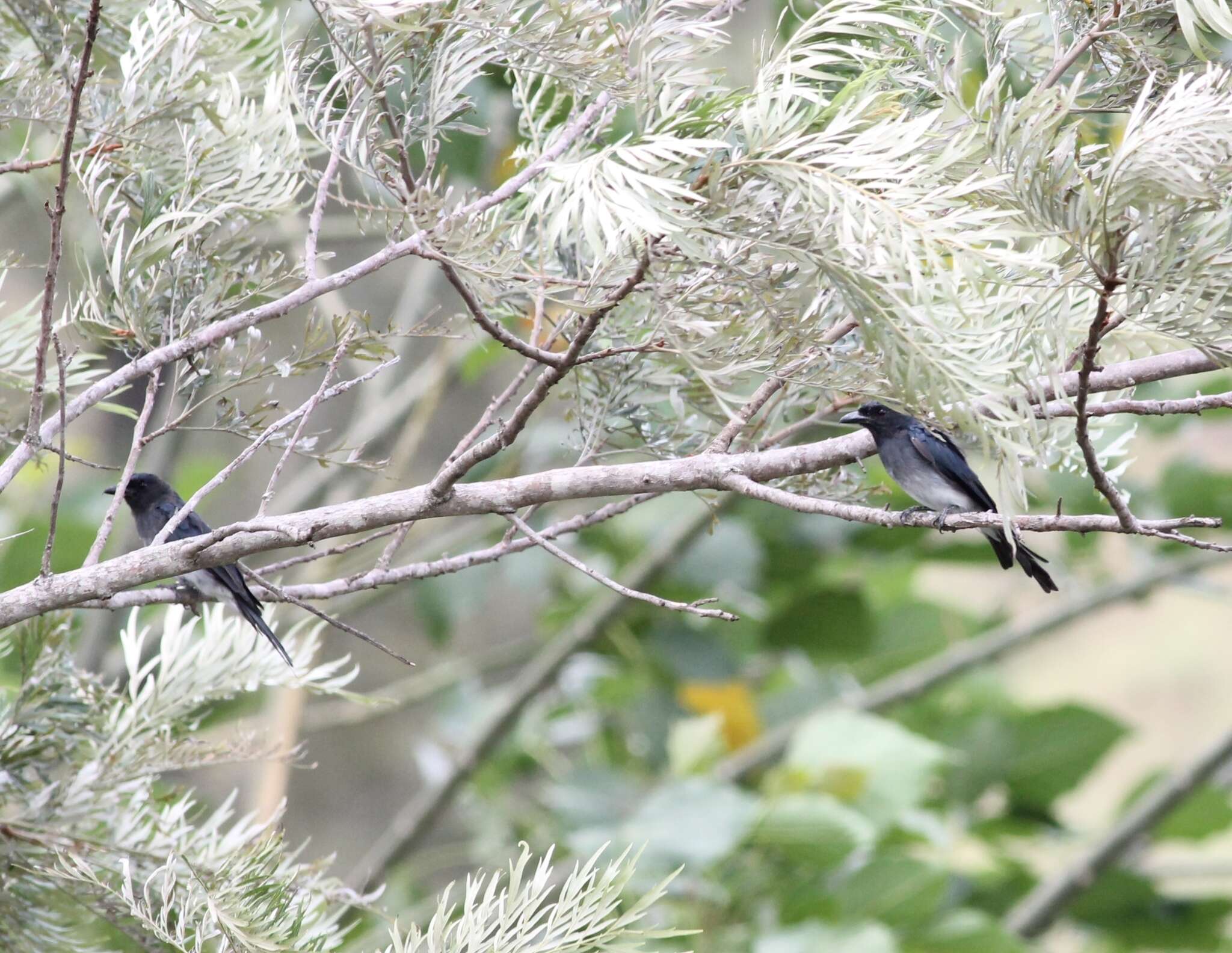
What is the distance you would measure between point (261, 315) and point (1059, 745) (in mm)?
3506

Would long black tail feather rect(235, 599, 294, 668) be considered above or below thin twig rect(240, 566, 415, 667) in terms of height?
below

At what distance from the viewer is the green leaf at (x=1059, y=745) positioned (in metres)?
3.96

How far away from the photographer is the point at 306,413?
127 centimetres

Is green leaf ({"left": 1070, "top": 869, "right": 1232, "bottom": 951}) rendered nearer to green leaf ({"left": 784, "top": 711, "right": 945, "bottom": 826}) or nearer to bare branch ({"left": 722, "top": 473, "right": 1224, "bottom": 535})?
A: green leaf ({"left": 784, "top": 711, "right": 945, "bottom": 826})

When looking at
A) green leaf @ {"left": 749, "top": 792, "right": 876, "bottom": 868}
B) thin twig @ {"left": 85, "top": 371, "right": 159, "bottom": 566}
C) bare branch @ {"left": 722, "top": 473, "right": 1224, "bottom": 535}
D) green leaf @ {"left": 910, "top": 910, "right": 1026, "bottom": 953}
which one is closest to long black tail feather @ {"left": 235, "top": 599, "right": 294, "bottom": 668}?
thin twig @ {"left": 85, "top": 371, "right": 159, "bottom": 566}

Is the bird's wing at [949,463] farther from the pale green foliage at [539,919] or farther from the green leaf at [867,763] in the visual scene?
the pale green foliage at [539,919]

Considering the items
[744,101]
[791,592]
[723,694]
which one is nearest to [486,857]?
[723,694]

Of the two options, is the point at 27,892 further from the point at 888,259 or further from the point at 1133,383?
the point at 1133,383

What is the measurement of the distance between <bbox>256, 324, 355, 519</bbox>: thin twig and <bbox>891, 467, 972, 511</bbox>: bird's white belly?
54.9 inches

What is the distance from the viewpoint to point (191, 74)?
1593mm

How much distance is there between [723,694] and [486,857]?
1022 millimetres

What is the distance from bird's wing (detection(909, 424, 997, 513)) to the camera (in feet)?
8.60

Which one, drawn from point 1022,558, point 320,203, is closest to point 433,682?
point 1022,558

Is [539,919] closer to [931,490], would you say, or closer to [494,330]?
[494,330]
